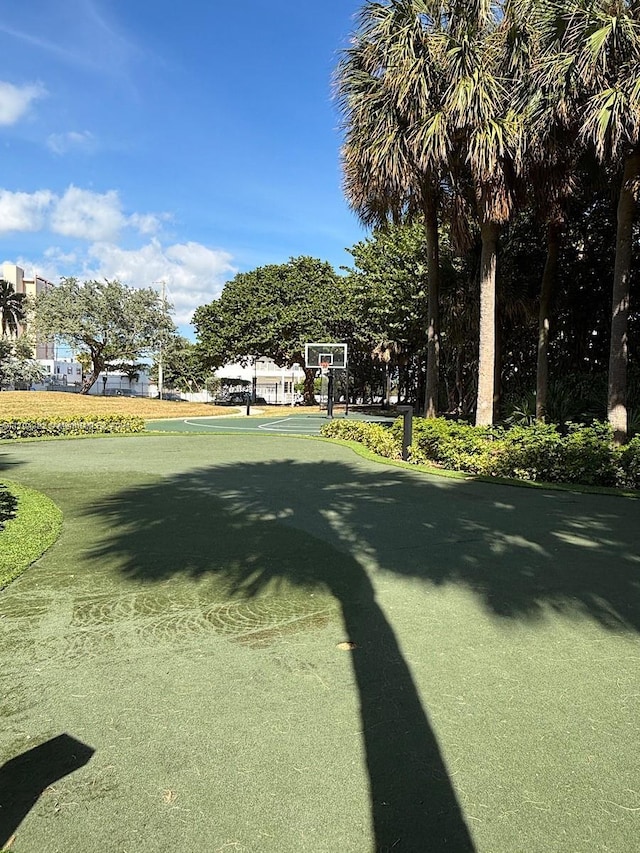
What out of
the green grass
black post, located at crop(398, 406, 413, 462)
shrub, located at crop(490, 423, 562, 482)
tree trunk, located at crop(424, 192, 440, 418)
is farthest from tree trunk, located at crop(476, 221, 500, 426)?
the green grass

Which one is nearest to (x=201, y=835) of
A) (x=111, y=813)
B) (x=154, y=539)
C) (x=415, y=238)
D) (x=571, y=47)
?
(x=111, y=813)

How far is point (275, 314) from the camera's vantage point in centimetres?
3741

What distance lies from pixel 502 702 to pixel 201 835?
4.74 ft

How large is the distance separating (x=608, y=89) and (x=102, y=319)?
34408 millimetres

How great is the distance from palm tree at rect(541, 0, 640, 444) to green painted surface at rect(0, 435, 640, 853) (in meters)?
5.81

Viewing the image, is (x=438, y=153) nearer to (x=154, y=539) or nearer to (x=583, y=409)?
(x=583, y=409)

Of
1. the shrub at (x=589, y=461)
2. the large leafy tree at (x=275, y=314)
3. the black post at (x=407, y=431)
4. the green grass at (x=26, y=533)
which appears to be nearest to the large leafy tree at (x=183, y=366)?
the large leafy tree at (x=275, y=314)

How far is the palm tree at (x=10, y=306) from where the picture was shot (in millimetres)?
46906

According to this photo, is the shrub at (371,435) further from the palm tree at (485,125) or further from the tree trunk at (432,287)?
the palm tree at (485,125)

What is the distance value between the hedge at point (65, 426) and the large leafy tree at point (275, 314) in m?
18.6

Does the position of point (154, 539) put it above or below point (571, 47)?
below

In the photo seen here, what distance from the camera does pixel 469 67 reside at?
34.9 ft

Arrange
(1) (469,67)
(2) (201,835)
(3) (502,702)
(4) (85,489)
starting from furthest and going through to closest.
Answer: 1. (1) (469,67)
2. (4) (85,489)
3. (3) (502,702)
4. (2) (201,835)

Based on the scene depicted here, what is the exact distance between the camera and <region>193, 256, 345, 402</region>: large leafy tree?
3703 cm
